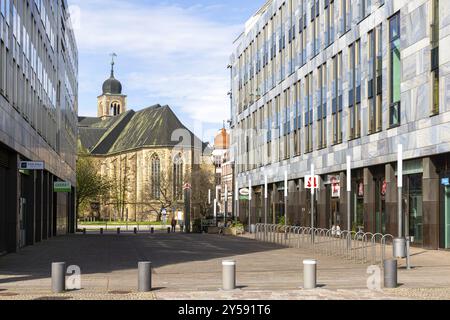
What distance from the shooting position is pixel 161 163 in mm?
131500

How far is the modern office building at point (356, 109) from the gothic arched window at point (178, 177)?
47.0m

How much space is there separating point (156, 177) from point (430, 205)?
98.0 metres

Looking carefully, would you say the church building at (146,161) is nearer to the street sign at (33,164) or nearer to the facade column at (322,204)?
the facade column at (322,204)

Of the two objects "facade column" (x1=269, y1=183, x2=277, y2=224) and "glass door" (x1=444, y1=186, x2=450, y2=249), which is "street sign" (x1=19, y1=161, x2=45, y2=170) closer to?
"glass door" (x1=444, y1=186, x2=450, y2=249)

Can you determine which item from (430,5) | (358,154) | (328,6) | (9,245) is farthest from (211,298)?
(328,6)

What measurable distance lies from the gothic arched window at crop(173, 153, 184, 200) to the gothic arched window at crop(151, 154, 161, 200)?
2.87m

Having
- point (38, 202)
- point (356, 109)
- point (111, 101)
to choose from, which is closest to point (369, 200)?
point (356, 109)

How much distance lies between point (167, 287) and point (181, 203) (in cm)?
10645

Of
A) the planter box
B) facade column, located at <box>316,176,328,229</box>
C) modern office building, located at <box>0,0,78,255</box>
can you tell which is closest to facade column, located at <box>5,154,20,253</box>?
modern office building, located at <box>0,0,78,255</box>

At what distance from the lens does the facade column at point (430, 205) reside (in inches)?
1289

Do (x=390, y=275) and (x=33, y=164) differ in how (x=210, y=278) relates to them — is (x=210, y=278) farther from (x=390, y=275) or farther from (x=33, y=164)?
(x=33, y=164)

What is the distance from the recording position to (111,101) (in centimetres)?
18762

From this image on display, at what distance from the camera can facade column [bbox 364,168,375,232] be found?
1646 inches
